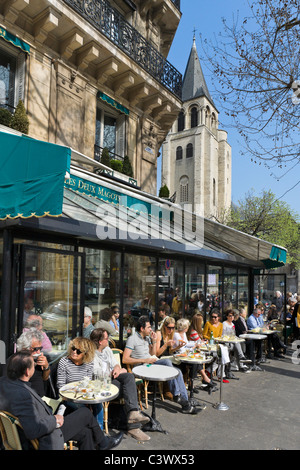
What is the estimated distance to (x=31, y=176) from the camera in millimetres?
3787

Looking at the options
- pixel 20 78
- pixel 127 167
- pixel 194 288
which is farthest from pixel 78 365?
pixel 127 167

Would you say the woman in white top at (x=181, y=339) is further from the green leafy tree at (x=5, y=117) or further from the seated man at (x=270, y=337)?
the green leafy tree at (x=5, y=117)

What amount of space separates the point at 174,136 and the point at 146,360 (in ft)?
213

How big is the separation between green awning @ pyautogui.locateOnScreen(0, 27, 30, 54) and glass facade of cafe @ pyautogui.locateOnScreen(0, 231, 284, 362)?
15.8 feet

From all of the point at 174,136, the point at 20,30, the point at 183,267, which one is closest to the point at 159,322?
the point at 183,267

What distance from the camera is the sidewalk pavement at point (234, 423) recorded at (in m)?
4.24

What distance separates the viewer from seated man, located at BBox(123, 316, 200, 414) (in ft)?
A: 17.6

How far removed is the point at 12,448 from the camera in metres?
3.15

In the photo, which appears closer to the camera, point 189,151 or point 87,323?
point 87,323

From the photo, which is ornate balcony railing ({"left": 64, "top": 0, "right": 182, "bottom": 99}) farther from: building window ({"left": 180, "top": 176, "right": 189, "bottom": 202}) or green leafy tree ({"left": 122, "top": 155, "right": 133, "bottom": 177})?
building window ({"left": 180, "top": 176, "right": 189, "bottom": 202})

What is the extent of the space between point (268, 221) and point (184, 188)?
120ft

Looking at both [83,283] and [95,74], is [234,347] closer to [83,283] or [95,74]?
[83,283]

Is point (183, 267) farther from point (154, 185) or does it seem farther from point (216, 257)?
Answer: point (154, 185)

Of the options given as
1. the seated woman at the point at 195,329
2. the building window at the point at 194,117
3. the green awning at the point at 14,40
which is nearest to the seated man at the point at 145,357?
the seated woman at the point at 195,329
